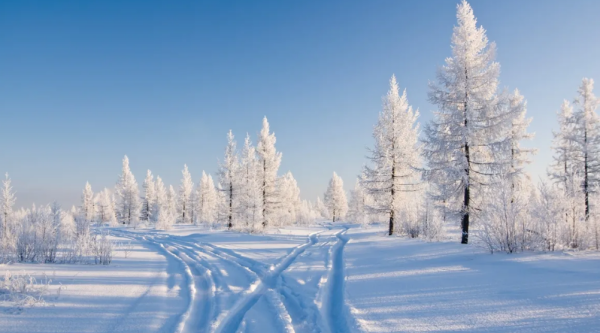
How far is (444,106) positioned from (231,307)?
14501mm

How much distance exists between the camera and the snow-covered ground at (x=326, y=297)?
14.3 ft

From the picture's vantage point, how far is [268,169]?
103ft

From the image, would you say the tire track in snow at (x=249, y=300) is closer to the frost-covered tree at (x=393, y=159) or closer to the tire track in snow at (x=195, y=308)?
the tire track in snow at (x=195, y=308)

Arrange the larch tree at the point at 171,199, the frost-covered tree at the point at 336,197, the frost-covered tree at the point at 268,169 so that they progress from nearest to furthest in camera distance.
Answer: the frost-covered tree at the point at 268,169, the frost-covered tree at the point at 336,197, the larch tree at the point at 171,199

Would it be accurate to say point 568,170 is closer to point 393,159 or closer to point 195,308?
point 393,159

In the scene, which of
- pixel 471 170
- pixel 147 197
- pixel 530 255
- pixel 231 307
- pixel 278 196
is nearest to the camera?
pixel 231 307

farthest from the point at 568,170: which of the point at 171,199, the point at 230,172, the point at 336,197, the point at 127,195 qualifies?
the point at 171,199

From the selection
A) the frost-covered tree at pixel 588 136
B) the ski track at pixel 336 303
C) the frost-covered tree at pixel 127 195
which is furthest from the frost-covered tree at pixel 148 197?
the frost-covered tree at pixel 588 136

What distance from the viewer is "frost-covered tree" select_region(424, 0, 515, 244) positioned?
1448 centimetres

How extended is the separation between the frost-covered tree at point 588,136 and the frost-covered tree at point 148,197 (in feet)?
201

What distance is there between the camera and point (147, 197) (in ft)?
195

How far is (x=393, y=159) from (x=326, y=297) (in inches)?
718

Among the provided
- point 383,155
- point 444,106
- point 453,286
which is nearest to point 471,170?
point 444,106

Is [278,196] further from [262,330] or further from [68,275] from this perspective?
[262,330]
